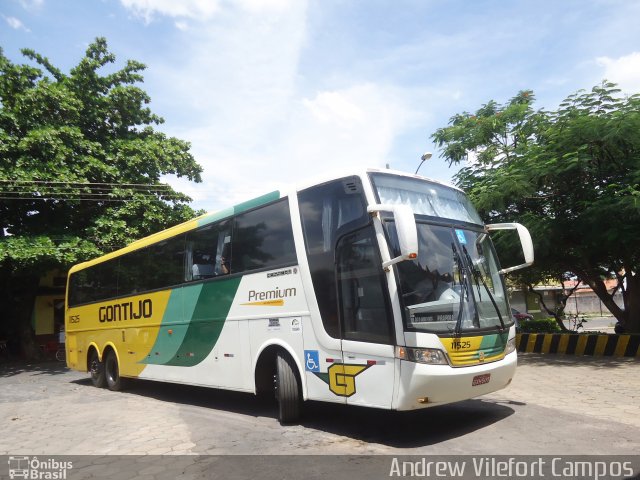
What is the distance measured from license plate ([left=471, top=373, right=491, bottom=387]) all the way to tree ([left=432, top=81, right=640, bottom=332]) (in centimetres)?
602

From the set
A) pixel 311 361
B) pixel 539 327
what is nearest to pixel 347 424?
pixel 311 361

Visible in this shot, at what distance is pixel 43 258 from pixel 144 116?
22.3ft

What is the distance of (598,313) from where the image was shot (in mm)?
46344

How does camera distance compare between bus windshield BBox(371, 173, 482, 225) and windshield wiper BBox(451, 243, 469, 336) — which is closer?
windshield wiper BBox(451, 243, 469, 336)

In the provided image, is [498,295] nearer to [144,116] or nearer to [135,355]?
[135,355]

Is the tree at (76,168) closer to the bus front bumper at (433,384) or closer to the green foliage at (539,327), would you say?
the bus front bumper at (433,384)

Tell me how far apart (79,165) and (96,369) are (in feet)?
22.1

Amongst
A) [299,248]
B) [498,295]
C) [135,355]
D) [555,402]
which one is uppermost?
[299,248]

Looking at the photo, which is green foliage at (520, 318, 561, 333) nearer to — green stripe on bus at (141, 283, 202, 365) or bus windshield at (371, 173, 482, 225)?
bus windshield at (371, 173, 482, 225)

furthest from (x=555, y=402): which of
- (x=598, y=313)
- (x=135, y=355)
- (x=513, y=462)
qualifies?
(x=598, y=313)

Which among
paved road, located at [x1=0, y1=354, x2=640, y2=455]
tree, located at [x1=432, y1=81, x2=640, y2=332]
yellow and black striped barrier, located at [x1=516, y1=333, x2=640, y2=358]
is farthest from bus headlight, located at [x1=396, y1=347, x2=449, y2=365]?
yellow and black striped barrier, located at [x1=516, y1=333, x2=640, y2=358]

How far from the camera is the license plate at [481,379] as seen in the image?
5.69 m

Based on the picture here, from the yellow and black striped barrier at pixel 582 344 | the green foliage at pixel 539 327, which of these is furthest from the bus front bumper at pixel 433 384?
the green foliage at pixel 539 327

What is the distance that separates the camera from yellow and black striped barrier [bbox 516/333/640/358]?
12.2 meters
